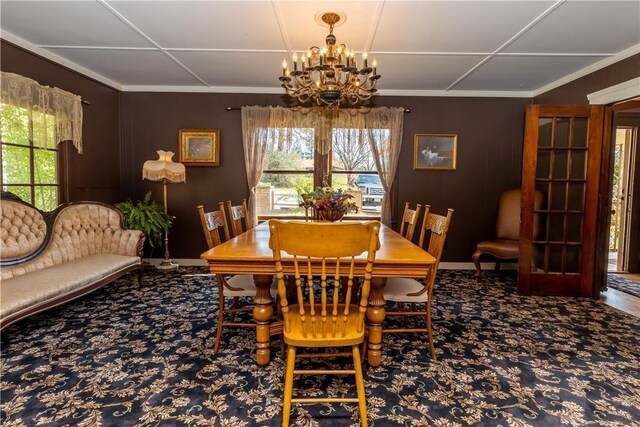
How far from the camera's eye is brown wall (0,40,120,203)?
334cm

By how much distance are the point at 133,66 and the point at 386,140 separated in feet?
10.5

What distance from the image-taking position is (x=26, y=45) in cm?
322

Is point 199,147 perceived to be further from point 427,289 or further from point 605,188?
point 605,188

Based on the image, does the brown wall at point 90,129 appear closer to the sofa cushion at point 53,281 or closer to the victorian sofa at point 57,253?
the victorian sofa at point 57,253

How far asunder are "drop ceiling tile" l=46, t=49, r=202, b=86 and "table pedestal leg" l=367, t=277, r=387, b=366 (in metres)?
3.16

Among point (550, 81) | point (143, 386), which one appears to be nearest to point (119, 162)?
point (143, 386)

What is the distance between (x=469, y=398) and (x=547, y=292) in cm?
245

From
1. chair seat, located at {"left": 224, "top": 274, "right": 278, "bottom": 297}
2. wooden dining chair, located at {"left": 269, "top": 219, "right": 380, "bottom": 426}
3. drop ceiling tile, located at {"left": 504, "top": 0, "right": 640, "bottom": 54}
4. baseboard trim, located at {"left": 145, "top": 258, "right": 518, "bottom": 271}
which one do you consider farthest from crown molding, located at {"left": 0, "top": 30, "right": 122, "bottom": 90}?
drop ceiling tile, located at {"left": 504, "top": 0, "right": 640, "bottom": 54}

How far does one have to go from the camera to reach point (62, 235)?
11.0 feet

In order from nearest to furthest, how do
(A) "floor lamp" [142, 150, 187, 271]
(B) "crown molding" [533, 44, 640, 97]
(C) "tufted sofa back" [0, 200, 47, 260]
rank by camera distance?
(C) "tufted sofa back" [0, 200, 47, 260], (B) "crown molding" [533, 44, 640, 97], (A) "floor lamp" [142, 150, 187, 271]

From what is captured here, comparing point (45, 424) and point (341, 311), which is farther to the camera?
point (341, 311)

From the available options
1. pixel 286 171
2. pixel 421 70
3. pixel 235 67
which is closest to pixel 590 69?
pixel 421 70

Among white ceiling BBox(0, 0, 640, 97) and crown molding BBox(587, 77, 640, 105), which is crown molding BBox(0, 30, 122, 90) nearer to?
white ceiling BBox(0, 0, 640, 97)

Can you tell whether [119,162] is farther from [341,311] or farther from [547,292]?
[547,292]
